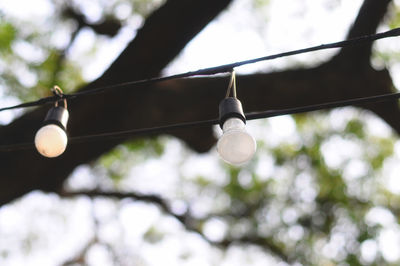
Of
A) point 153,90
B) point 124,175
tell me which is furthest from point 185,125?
point 124,175

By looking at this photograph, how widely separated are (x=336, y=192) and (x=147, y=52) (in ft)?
16.9

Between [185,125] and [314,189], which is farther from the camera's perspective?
[314,189]

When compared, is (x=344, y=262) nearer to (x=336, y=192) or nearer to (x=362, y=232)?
(x=362, y=232)

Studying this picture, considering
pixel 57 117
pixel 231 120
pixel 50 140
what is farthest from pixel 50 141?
pixel 231 120

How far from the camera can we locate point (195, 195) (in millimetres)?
9438

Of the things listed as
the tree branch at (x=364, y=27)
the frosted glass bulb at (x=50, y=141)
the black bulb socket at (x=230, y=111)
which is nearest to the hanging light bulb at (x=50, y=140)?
the frosted glass bulb at (x=50, y=141)

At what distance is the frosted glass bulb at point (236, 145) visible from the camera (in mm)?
1760

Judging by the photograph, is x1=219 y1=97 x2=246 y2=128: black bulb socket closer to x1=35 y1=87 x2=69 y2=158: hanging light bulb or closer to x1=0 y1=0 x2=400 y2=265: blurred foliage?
x1=35 y1=87 x2=69 y2=158: hanging light bulb

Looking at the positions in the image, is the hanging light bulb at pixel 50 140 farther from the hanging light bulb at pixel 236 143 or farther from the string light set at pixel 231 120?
the hanging light bulb at pixel 236 143

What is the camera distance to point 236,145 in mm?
1761

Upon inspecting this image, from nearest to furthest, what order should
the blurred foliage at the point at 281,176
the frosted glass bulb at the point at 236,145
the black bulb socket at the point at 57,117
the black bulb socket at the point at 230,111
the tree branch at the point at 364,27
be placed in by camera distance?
1. the frosted glass bulb at the point at 236,145
2. the black bulb socket at the point at 230,111
3. the black bulb socket at the point at 57,117
4. the tree branch at the point at 364,27
5. the blurred foliage at the point at 281,176

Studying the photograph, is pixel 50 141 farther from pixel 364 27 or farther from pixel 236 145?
pixel 364 27

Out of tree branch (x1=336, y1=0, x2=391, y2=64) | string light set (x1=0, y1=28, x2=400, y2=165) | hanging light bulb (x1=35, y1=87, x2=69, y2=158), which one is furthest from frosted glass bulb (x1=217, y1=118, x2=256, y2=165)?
tree branch (x1=336, y1=0, x2=391, y2=64)

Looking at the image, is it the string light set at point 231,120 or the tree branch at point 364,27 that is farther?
the tree branch at point 364,27
